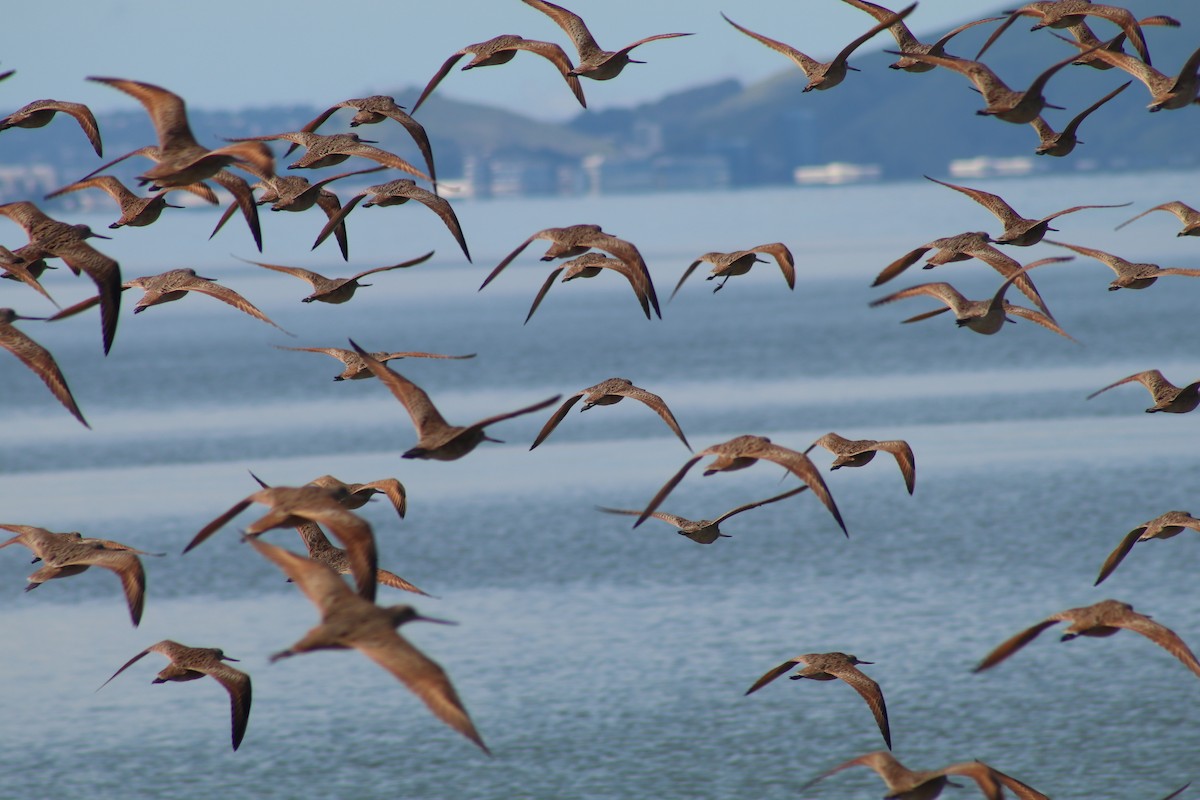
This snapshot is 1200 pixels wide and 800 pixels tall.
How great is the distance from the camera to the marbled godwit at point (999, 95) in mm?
16234

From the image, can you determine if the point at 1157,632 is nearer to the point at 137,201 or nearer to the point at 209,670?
the point at 209,670

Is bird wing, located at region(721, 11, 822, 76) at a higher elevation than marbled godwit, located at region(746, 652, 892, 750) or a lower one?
higher

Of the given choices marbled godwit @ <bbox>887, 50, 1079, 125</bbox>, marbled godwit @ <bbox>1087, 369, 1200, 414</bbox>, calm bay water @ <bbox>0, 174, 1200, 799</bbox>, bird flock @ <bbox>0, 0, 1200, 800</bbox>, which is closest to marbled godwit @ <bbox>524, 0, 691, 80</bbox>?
bird flock @ <bbox>0, 0, 1200, 800</bbox>

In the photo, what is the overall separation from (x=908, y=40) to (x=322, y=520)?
956 centimetres

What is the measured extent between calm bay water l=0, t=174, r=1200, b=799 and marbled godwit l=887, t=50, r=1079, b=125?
16.5m

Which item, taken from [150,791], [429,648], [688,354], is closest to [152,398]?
[688,354]

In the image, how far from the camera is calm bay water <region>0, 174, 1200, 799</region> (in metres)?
32.6

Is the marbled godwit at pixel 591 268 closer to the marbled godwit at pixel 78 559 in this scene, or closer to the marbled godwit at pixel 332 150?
the marbled godwit at pixel 332 150

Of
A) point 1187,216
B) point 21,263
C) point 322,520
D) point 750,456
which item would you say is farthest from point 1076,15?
point 21,263

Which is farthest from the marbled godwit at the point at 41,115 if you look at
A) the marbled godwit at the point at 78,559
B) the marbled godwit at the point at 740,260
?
the marbled godwit at the point at 740,260

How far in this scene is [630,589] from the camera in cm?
4600

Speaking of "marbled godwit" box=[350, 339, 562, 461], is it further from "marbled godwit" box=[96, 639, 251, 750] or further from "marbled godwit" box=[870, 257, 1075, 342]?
"marbled godwit" box=[870, 257, 1075, 342]

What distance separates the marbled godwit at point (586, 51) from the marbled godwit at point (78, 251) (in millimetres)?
5163

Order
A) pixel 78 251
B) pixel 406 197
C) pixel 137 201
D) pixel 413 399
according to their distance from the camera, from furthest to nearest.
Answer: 1. pixel 406 197
2. pixel 137 201
3. pixel 78 251
4. pixel 413 399
